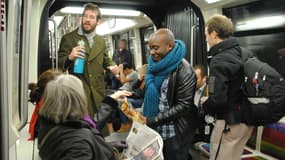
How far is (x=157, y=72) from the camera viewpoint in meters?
2.27

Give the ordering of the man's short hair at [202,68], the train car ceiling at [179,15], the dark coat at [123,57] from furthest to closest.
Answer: the dark coat at [123,57] < the train car ceiling at [179,15] < the man's short hair at [202,68]

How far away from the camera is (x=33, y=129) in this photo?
8.07ft

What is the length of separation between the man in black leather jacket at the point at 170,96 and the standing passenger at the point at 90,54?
80 cm

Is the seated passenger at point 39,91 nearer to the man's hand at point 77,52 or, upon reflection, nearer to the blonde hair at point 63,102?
the blonde hair at point 63,102

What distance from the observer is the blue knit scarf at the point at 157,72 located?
2.19m

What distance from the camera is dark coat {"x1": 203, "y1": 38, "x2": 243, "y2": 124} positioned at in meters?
2.32

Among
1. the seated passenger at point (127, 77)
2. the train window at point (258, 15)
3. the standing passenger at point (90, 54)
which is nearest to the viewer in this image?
the standing passenger at point (90, 54)

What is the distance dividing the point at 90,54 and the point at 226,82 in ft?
4.39

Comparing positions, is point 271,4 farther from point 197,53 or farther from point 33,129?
point 33,129

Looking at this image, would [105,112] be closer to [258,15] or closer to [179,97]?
[179,97]

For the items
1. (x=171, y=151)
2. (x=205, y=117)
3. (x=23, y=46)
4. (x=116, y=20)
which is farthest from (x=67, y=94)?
(x=116, y=20)

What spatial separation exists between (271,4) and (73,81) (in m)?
2.57

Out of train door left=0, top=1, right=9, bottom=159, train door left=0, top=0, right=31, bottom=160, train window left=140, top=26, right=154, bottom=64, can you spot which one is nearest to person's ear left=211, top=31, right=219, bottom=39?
train door left=0, top=0, right=31, bottom=160

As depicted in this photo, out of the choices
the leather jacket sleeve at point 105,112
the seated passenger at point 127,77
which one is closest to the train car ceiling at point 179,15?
Result: the seated passenger at point 127,77
